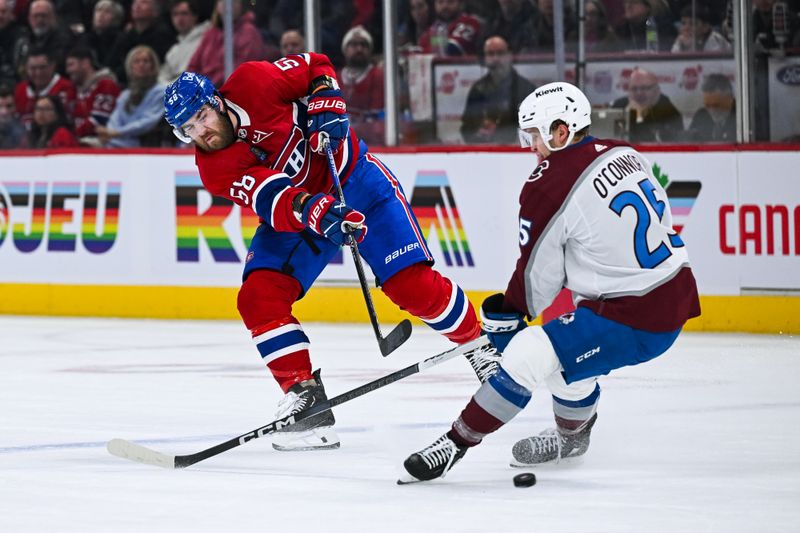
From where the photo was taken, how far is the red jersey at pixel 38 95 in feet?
28.3

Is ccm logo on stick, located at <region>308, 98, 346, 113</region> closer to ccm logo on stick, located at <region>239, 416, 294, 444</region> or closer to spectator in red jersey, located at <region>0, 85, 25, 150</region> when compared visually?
ccm logo on stick, located at <region>239, 416, 294, 444</region>

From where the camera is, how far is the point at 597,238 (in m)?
3.50

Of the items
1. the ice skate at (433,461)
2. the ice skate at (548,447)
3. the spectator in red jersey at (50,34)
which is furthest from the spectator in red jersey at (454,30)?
the ice skate at (433,461)

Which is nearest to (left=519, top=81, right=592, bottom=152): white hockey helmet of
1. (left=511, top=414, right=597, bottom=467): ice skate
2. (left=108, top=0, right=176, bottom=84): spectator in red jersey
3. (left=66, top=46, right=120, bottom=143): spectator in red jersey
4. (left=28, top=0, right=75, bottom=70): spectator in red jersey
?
(left=511, top=414, right=597, bottom=467): ice skate

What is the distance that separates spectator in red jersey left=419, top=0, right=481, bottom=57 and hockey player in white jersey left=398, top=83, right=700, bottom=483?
386 cm

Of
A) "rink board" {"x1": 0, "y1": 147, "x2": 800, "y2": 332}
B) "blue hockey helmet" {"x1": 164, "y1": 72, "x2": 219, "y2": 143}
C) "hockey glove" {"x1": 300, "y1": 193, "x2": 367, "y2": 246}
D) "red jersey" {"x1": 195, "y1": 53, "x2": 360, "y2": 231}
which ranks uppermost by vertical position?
"blue hockey helmet" {"x1": 164, "y1": 72, "x2": 219, "y2": 143}

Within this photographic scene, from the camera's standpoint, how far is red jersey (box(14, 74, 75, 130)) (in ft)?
28.3

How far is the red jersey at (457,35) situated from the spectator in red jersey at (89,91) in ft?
6.50

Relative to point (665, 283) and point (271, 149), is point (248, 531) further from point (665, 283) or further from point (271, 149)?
point (271, 149)

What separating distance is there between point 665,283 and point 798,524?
27.1 inches

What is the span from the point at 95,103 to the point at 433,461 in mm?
5428

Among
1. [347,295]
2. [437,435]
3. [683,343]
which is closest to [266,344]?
[437,435]

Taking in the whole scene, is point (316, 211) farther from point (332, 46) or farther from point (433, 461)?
point (332, 46)

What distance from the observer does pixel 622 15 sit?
7.07 m
